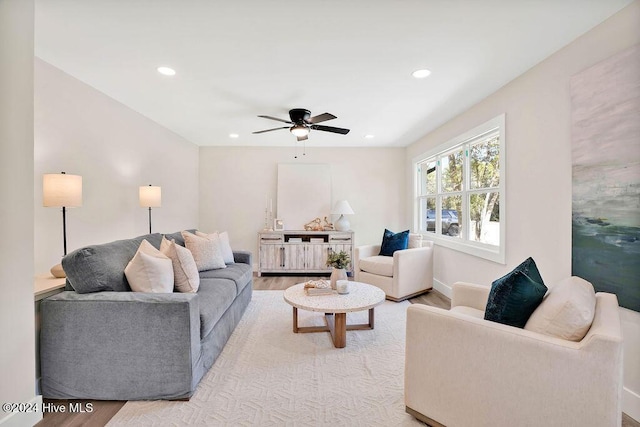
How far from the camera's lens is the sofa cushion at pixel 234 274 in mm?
2963

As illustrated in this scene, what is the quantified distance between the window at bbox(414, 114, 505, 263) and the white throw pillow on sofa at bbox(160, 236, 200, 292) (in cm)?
290

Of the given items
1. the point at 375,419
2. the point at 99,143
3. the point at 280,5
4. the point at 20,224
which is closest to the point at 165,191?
the point at 99,143

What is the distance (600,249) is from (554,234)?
0.41 meters

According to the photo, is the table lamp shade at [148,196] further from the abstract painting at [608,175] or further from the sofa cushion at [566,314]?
the abstract painting at [608,175]

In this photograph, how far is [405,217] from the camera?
562cm

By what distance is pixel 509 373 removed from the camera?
4.30ft

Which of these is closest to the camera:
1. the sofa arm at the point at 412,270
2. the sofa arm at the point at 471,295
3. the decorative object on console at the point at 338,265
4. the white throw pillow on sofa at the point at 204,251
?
the sofa arm at the point at 471,295

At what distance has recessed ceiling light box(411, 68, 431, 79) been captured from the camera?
8.21 feet

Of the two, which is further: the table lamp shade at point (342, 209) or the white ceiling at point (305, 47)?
the table lamp shade at point (342, 209)

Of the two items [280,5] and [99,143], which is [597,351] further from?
[99,143]

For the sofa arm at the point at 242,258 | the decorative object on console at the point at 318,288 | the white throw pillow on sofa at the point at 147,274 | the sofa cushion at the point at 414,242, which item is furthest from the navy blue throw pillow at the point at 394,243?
the white throw pillow on sofa at the point at 147,274

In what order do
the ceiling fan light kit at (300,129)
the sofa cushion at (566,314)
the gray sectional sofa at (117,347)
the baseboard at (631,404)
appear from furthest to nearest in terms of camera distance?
1. the ceiling fan light kit at (300,129)
2. the gray sectional sofa at (117,347)
3. the baseboard at (631,404)
4. the sofa cushion at (566,314)

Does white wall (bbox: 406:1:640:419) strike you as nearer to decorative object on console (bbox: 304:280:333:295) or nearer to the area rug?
the area rug

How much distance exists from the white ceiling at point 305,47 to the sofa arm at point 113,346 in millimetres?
1776
